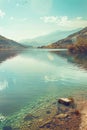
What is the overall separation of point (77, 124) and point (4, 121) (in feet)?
30.9

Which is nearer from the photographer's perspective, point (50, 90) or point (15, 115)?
point (15, 115)

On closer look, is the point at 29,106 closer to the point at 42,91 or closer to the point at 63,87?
the point at 42,91

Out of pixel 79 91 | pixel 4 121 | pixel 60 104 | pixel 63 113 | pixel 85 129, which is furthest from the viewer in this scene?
pixel 79 91

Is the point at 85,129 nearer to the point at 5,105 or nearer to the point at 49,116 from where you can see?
the point at 49,116

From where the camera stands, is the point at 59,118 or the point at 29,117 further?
the point at 29,117

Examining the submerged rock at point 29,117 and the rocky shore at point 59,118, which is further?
the submerged rock at point 29,117

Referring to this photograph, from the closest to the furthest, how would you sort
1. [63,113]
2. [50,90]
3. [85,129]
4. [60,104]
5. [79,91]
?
[85,129]
[63,113]
[60,104]
[79,91]
[50,90]

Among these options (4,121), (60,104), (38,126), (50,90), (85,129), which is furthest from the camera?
(50,90)

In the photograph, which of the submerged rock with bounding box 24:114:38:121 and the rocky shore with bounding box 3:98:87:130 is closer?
the rocky shore with bounding box 3:98:87:130

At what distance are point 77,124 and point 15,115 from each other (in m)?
9.03

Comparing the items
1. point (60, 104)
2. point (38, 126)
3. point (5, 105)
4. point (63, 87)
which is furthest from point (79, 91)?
point (38, 126)

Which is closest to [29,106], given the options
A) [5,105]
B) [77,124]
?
[5,105]

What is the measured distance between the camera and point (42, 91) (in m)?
42.6

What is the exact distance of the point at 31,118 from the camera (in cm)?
2650
